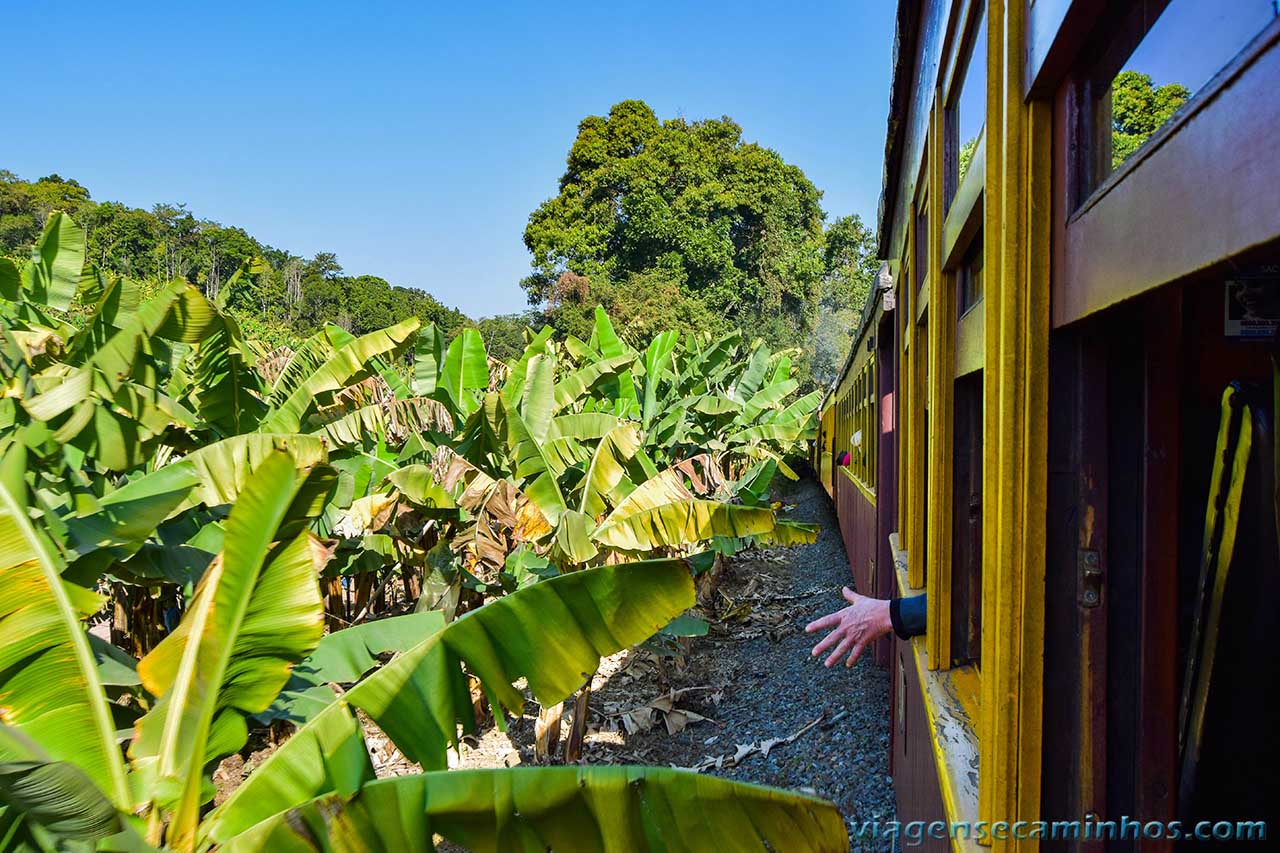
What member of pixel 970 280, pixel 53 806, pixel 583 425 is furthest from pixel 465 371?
pixel 53 806

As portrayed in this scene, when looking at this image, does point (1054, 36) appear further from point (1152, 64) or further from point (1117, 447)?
point (1117, 447)

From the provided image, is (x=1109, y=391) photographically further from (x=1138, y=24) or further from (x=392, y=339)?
(x=392, y=339)

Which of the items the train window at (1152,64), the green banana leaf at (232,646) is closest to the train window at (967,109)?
the train window at (1152,64)

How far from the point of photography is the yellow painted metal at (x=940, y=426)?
2.37 metres

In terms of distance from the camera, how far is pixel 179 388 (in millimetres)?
6660

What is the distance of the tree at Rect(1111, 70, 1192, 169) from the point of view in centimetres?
90

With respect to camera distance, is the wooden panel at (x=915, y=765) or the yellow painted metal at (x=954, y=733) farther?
the wooden panel at (x=915, y=765)

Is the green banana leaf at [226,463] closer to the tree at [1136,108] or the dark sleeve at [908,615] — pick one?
the dark sleeve at [908,615]

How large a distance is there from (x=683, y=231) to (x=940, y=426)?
34992mm

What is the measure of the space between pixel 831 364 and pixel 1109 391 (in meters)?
49.7

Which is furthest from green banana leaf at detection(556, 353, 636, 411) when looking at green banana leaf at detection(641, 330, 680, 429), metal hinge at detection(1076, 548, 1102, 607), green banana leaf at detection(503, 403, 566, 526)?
metal hinge at detection(1076, 548, 1102, 607)

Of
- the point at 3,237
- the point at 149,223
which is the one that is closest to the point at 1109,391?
the point at 3,237

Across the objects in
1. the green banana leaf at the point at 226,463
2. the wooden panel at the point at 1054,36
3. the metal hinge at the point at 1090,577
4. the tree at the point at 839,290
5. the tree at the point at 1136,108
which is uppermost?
the tree at the point at 839,290

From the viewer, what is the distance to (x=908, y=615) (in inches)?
109
